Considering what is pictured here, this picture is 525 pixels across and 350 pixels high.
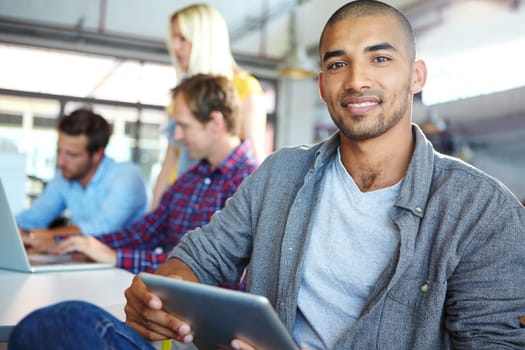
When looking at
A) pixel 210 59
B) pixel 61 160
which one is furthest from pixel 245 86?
Result: pixel 61 160

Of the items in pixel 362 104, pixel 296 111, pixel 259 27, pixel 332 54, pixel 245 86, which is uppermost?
pixel 259 27

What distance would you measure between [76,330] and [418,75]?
35.0 inches

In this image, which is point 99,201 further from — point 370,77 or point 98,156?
point 370,77

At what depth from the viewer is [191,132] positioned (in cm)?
224

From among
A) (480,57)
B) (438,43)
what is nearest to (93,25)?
(438,43)

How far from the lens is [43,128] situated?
26.5ft

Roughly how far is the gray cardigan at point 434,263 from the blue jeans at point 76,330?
0.50 metres

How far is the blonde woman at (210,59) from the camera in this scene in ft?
8.07

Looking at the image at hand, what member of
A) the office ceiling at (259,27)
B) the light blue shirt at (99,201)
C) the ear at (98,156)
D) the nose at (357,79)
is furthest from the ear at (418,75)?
the office ceiling at (259,27)

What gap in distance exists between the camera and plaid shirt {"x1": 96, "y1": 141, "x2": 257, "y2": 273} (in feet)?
6.26

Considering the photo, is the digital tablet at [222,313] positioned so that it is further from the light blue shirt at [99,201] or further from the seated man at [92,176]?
the seated man at [92,176]

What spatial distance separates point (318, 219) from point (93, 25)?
7.37 meters

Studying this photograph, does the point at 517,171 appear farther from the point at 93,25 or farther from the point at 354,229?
the point at 354,229

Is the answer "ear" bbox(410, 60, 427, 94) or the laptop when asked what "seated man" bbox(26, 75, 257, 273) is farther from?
"ear" bbox(410, 60, 427, 94)
